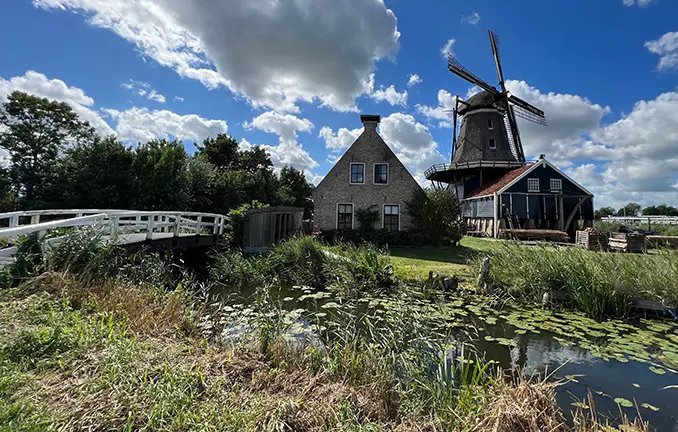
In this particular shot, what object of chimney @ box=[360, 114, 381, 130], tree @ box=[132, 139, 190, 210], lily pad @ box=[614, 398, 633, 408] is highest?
chimney @ box=[360, 114, 381, 130]

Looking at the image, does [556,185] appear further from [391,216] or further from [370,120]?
[370,120]

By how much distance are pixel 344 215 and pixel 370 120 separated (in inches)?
203

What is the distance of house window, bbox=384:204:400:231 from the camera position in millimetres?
15609

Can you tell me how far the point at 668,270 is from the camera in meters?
6.02

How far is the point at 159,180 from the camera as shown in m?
15.7

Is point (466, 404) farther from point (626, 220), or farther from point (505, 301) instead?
point (626, 220)

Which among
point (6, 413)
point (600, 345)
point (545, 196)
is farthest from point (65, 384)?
point (545, 196)

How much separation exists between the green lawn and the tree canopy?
10.5 meters

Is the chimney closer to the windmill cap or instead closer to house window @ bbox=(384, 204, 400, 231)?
the windmill cap

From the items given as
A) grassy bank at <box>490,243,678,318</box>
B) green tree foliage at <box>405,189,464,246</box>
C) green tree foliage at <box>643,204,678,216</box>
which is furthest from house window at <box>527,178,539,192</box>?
green tree foliage at <box>643,204,678,216</box>

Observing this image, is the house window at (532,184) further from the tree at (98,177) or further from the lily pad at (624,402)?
the tree at (98,177)

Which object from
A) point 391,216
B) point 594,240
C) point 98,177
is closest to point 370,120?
point 391,216

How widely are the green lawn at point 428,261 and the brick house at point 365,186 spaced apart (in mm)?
2957

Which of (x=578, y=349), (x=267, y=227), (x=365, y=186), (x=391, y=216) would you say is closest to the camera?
(x=578, y=349)
